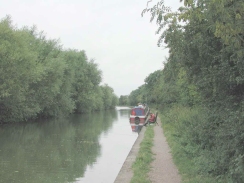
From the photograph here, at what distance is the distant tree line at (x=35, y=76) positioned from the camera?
3350 centimetres

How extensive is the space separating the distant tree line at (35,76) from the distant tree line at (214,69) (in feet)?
87.2

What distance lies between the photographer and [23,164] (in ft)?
41.8

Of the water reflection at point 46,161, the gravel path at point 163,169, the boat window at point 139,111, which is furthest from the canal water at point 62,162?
the boat window at point 139,111

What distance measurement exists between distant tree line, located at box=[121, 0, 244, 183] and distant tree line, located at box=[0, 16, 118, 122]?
26.6 m

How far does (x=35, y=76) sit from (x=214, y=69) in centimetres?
3211

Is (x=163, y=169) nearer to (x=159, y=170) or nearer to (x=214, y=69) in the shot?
(x=159, y=170)

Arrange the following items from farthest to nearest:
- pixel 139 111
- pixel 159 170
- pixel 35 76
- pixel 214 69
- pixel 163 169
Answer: pixel 35 76
pixel 139 111
pixel 163 169
pixel 159 170
pixel 214 69

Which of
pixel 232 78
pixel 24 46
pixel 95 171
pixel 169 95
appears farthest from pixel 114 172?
pixel 24 46

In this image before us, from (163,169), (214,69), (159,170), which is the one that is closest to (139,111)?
(163,169)

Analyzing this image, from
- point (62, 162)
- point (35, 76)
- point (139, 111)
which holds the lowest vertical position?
point (62, 162)

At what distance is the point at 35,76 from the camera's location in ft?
122

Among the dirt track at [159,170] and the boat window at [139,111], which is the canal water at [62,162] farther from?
the boat window at [139,111]

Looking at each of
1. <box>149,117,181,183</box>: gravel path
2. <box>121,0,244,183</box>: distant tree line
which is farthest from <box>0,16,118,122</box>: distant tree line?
<box>121,0,244,183</box>: distant tree line

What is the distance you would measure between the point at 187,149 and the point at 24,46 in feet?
96.7
